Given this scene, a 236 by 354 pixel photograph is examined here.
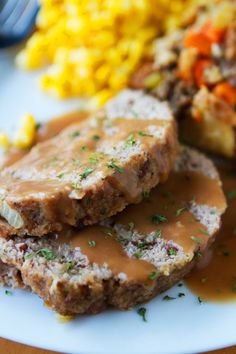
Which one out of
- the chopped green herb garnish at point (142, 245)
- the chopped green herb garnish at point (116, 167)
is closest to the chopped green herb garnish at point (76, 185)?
the chopped green herb garnish at point (116, 167)

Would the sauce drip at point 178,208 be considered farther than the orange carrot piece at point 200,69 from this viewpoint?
No

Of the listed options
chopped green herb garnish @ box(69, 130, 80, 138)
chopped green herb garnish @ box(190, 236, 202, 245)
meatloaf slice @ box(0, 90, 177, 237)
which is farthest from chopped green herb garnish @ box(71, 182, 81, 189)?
chopped green herb garnish @ box(69, 130, 80, 138)

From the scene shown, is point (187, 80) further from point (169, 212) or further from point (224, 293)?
point (224, 293)

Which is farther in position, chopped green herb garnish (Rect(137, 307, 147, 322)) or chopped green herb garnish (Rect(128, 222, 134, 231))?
chopped green herb garnish (Rect(128, 222, 134, 231))

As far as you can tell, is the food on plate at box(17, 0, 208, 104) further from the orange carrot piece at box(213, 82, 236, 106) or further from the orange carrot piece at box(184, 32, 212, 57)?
the orange carrot piece at box(213, 82, 236, 106)

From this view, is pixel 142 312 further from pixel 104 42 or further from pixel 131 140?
pixel 104 42

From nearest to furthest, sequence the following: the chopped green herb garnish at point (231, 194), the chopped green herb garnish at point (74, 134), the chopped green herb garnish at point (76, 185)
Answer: the chopped green herb garnish at point (76, 185) < the chopped green herb garnish at point (231, 194) < the chopped green herb garnish at point (74, 134)

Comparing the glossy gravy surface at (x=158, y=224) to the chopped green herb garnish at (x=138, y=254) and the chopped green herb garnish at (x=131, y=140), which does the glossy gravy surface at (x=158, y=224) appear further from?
the chopped green herb garnish at (x=131, y=140)
